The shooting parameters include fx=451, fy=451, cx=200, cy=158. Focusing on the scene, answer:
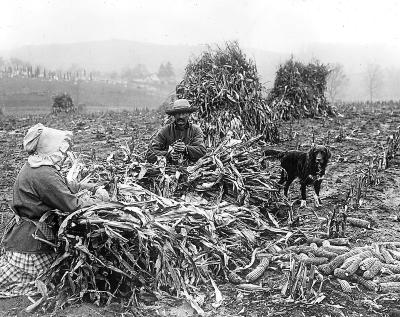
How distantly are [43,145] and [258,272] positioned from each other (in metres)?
2.09

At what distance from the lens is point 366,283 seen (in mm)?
3764

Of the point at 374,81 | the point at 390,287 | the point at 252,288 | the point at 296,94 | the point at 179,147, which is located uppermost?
the point at 374,81

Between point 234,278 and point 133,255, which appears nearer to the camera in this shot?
point 133,255

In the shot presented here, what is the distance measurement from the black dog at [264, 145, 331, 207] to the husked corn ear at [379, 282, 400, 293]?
224 cm

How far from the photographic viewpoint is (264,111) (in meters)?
10.4

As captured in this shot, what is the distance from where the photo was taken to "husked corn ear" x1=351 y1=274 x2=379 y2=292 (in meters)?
3.71

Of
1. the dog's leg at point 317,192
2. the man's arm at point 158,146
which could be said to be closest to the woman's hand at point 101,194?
the man's arm at point 158,146

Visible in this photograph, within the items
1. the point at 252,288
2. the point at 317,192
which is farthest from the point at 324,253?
the point at 317,192

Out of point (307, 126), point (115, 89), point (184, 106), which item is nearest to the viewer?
point (184, 106)

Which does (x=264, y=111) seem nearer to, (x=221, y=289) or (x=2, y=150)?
(x=2, y=150)

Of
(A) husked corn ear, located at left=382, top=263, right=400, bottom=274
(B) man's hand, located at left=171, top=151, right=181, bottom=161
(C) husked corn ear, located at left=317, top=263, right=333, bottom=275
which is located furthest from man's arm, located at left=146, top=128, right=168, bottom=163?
(A) husked corn ear, located at left=382, top=263, right=400, bottom=274

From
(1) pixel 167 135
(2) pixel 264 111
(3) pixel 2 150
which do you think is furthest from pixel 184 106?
(3) pixel 2 150

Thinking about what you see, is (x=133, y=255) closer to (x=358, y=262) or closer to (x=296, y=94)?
(x=358, y=262)

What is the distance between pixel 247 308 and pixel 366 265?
3.89ft
